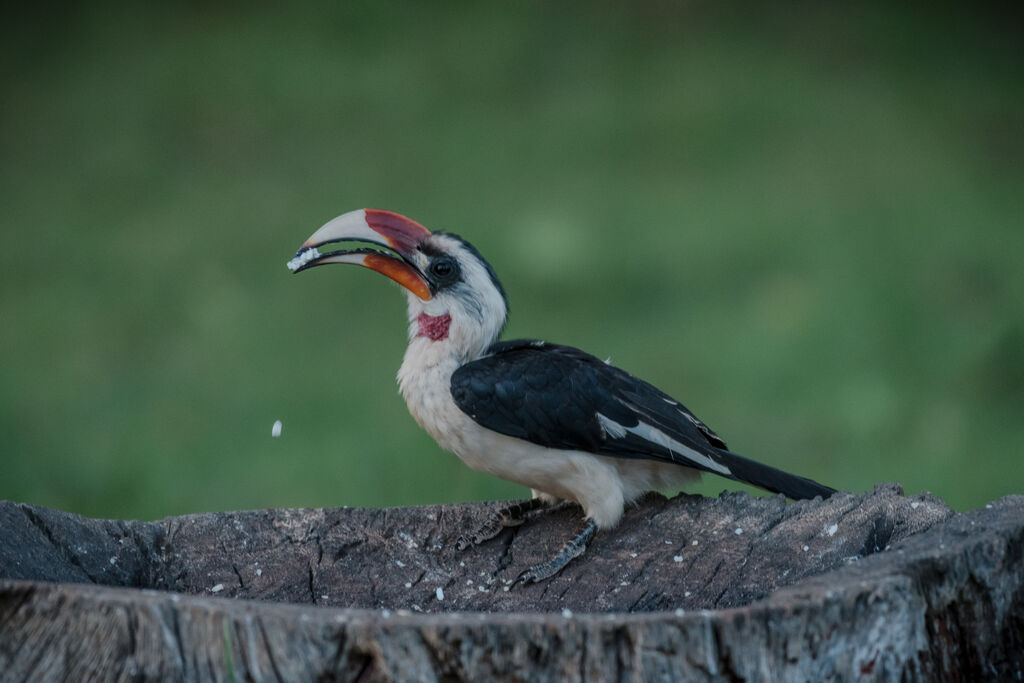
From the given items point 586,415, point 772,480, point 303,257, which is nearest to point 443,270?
point 303,257

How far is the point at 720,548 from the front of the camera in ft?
8.87

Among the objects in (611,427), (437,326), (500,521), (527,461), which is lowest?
(500,521)

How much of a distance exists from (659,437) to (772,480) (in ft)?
0.92

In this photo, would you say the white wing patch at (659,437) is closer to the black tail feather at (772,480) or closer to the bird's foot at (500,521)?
the black tail feather at (772,480)

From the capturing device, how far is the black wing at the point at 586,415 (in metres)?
2.89

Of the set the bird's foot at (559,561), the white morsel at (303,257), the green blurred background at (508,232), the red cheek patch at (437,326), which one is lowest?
the bird's foot at (559,561)

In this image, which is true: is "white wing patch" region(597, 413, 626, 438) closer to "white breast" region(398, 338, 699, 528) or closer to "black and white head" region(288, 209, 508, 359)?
"white breast" region(398, 338, 699, 528)

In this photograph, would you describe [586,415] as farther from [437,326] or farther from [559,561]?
[437,326]

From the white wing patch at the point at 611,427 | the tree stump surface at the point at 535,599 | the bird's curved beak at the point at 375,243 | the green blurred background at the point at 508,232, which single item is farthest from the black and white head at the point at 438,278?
the green blurred background at the point at 508,232

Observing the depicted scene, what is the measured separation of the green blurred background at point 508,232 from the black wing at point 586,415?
62.8 inches

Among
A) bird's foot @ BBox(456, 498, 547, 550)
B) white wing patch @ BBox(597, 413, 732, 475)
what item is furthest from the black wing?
bird's foot @ BBox(456, 498, 547, 550)

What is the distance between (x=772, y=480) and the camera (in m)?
2.95

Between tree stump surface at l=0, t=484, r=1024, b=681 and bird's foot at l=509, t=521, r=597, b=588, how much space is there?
0.9 inches

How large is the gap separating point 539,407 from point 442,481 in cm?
168
